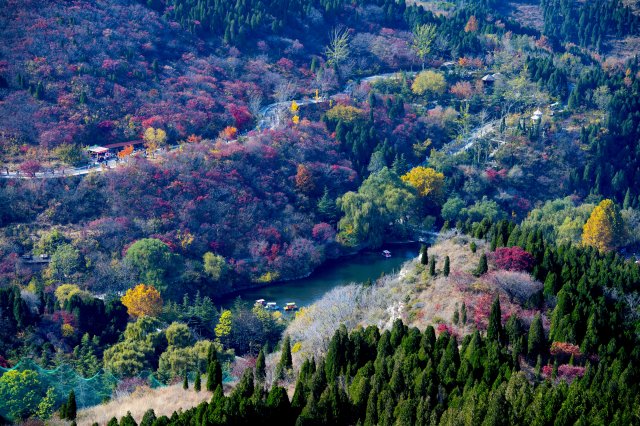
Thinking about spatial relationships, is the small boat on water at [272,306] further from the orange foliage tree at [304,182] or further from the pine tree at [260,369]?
the pine tree at [260,369]

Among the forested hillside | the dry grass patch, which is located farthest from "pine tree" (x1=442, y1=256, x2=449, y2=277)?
the dry grass patch

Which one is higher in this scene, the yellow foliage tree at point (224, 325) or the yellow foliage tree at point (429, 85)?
the yellow foliage tree at point (429, 85)

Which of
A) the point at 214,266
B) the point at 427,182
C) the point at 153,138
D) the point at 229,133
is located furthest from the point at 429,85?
the point at 214,266

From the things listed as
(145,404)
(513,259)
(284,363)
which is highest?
(513,259)

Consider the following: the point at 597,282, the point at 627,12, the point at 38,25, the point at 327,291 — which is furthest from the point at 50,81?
the point at 627,12

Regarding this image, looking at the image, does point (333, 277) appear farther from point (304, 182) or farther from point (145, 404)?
point (145, 404)

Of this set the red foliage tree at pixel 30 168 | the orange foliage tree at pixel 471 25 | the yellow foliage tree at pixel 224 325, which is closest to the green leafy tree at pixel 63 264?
the red foliage tree at pixel 30 168
